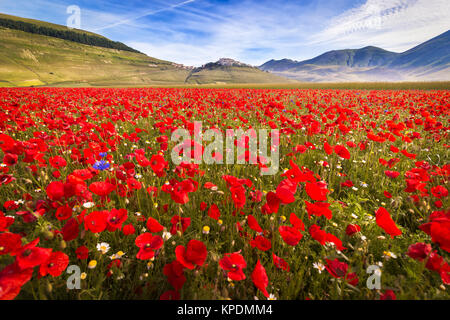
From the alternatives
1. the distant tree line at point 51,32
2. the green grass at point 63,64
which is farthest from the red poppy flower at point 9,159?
the distant tree line at point 51,32

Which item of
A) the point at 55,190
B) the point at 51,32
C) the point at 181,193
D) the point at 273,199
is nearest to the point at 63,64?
the point at 51,32

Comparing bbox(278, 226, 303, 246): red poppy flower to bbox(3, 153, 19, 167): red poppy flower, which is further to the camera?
bbox(3, 153, 19, 167): red poppy flower

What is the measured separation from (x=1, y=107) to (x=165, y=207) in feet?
28.2

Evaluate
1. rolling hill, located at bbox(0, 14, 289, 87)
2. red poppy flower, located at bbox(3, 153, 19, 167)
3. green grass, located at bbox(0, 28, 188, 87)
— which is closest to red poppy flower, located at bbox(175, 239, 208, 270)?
red poppy flower, located at bbox(3, 153, 19, 167)

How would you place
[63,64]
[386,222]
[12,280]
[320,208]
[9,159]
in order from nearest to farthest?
[12,280] < [386,222] < [320,208] < [9,159] < [63,64]

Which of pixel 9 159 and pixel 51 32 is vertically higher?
pixel 51 32

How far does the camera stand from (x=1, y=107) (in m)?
6.70

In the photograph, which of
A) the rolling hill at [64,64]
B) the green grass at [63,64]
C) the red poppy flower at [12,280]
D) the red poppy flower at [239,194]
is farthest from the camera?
the green grass at [63,64]

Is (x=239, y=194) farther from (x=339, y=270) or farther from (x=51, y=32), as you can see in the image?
(x=51, y=32)

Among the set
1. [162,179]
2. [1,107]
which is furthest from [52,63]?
[162,179]

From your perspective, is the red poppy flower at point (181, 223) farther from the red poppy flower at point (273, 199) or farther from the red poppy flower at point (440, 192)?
the red poppy flower at point (440, 192)

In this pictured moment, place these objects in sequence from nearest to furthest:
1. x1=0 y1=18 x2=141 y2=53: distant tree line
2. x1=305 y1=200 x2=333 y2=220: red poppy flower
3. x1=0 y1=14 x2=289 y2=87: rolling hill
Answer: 1. x1=305 y1=200 x2=333 y2=220: red poppy flower
2. x1=0 y1=14 x2=289 y2=87: rolling hill
3. x1=0 y1=18 x2=141 y2=53: distant tree line

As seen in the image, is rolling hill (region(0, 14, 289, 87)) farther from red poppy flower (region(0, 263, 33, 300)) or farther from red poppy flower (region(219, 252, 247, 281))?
red poppy flower (region(219, 252, 247, 281))
